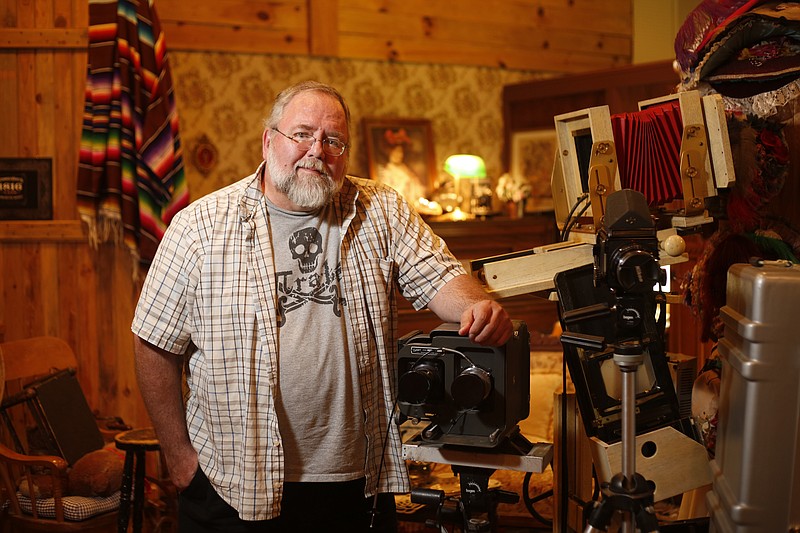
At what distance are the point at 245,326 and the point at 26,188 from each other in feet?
7.13

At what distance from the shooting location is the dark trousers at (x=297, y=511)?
6.84 ft

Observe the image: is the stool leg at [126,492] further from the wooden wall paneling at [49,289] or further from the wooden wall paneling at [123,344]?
the wooden wall paneling at [49,289]

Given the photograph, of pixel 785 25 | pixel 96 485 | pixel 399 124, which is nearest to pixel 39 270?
pixel 96 485

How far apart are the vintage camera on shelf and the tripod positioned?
26cm

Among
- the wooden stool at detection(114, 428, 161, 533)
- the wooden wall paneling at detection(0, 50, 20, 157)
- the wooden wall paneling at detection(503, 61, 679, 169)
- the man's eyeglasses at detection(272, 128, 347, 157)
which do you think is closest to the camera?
the man's eyeglasses at detection(272, 128, 347, 157)

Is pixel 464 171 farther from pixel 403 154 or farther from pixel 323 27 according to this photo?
pixel 323 27

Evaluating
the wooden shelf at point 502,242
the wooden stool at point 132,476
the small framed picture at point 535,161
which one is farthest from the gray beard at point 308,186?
the small framed picture at point 535,161


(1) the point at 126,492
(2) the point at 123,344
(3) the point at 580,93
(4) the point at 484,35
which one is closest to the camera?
(1) the point at 126,492

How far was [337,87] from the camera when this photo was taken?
5121mm

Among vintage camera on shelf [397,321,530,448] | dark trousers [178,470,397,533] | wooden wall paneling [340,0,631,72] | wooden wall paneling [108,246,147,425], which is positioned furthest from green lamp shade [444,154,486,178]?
vintage camera on shelf [397,321,530,448]

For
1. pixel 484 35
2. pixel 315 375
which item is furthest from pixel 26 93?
pixel 484 35

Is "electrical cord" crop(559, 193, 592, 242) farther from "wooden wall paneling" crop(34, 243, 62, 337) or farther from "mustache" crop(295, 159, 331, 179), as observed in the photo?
"wooden wall paneling" crop(34, 243, 62, 337)

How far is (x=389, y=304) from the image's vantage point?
7.35 ft

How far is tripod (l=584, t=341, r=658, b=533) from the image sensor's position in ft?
5.37
